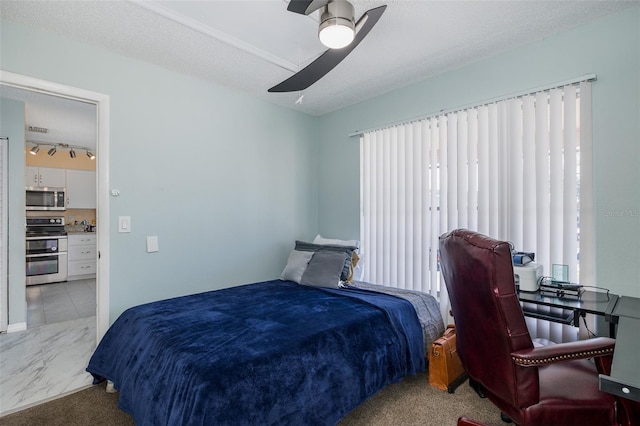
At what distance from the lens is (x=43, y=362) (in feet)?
8.73

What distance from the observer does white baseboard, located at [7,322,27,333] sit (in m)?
3.30

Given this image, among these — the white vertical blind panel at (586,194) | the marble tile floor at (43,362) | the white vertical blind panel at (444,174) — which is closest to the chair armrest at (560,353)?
the white vertical blind panel at (586,194)

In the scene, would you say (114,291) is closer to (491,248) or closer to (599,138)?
(491,248)

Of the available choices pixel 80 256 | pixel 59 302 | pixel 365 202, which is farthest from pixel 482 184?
pixel 80 256

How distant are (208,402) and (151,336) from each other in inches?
28.8

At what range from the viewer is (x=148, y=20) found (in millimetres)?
2098

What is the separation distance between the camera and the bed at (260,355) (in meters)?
1.41

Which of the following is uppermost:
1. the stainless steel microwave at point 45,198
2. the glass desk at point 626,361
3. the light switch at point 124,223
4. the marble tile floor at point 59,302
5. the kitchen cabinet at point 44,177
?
the kitchen cabinet at point 44,177

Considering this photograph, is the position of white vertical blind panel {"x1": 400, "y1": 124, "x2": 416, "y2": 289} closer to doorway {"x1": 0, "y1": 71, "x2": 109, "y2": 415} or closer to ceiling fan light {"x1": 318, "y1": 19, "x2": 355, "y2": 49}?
ceiling fan light {"x1": 318, "y1": 19, "x2": 355, "y2": 49}

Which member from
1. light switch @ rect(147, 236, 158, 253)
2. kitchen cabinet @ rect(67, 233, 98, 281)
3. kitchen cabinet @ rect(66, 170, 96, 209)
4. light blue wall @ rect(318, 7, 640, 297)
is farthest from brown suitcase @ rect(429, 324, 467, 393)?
kitchen cabinet @ rect(66, 170, 96, 209)

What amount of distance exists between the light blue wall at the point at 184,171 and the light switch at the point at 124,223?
0.03m

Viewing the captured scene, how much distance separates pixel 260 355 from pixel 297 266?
1577 millimetres

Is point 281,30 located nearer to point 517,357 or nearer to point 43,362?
point 517,357

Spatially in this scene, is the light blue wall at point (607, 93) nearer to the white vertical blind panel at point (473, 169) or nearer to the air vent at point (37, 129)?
the white vertical blind panel at point (473, 169)
